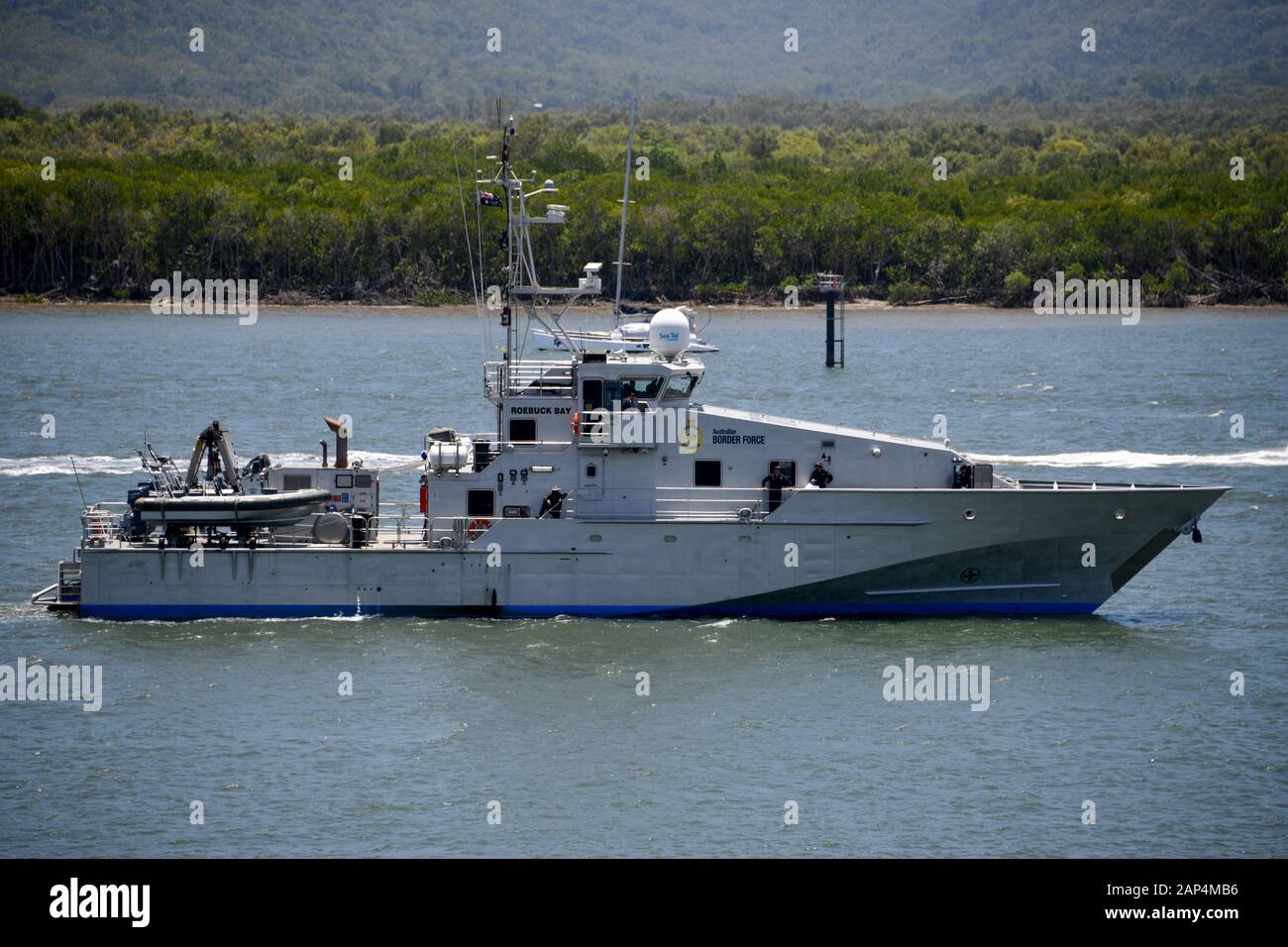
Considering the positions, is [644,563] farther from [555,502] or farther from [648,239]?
[648,239]

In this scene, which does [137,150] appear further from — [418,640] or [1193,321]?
[418,640]

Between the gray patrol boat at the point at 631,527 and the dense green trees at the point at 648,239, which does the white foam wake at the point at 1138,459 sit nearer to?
the gray patrol boat at the point at 631,527

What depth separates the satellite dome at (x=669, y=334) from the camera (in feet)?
112

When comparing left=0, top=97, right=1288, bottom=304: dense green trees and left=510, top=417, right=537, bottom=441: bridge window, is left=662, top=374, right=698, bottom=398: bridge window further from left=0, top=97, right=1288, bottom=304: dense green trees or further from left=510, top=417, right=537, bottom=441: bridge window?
left=0, top=97, right=1288, bottom=304: dense green trees

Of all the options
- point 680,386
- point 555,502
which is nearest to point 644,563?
point 555,502

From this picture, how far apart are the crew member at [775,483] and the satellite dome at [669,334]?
2.76 metres

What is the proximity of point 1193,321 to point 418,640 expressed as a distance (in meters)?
93.6

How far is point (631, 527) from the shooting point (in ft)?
110

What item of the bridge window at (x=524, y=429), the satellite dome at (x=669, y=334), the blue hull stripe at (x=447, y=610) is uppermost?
the satellite dome at (x=669, y=334)

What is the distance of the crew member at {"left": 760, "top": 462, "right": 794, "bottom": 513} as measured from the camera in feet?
111

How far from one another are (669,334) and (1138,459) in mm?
26644

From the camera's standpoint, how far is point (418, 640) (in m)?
33.1

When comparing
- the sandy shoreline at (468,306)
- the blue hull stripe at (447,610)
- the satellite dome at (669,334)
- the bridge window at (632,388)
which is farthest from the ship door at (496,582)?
the sandy shoreline at (468,306)

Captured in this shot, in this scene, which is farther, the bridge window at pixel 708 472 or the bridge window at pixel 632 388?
the bridge window at pixel 632 388
